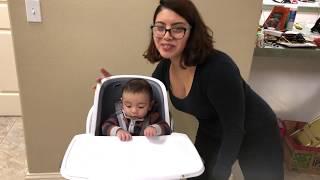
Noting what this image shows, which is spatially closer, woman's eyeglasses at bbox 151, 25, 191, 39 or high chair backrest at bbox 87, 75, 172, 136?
woman's eyeglasses at bbox 151, 25, 191, 39

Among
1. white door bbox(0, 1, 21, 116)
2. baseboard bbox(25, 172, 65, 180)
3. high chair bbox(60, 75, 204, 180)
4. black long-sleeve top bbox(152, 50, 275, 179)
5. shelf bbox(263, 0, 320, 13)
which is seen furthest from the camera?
white door bbox(0, 1, 21, 116)

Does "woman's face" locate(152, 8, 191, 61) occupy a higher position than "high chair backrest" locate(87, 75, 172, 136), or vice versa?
"woman's face" locate(152, 8, 191, 61)

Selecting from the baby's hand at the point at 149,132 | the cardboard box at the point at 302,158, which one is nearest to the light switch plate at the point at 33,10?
the baby's hand at the point at 149,132

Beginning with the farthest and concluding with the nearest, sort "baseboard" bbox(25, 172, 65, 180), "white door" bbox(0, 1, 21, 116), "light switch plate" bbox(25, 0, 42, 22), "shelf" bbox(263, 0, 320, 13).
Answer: "white door" bbox(0, 1, 21, 116) < "shelf" bbox(263, 0, 320, 13) < "baseboard" bbox(25, 172, 65, 180) < "light switch plate" bbox(25, 0, 42, 22)

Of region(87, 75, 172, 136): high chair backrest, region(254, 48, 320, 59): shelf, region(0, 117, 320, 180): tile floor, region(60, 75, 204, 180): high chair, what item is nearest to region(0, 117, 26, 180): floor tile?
region(0, 117, 320, 180): tile floor

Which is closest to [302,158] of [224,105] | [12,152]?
[224,105]

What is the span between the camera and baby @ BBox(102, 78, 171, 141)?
4.53ft

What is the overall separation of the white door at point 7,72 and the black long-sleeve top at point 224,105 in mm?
1626

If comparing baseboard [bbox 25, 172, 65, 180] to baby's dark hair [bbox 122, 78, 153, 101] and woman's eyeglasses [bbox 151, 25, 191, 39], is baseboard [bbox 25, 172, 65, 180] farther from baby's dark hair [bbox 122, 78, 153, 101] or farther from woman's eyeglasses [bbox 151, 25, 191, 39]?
woman's eyeglasses [bbox 151, 25, 191, 39]

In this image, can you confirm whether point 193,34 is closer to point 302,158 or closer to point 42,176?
point 42,176

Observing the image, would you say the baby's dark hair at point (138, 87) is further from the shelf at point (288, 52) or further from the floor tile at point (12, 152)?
the floor tile at point (12, 152)

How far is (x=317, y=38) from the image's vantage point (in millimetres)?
2113

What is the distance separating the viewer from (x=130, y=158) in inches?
42.4

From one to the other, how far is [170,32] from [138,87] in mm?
343
